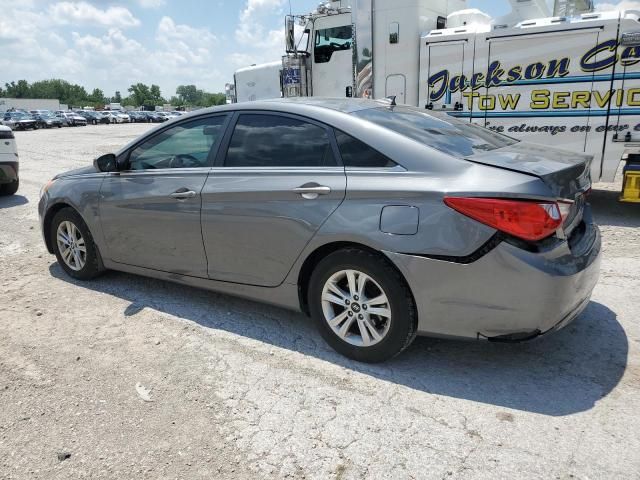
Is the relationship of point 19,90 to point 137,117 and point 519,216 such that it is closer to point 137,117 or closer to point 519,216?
point 137,117

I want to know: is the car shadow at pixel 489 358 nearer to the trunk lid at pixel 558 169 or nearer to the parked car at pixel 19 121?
the trunk lid at pixel 558 169

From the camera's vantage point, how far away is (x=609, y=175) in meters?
7.16

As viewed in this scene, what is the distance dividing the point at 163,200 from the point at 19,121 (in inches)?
1834

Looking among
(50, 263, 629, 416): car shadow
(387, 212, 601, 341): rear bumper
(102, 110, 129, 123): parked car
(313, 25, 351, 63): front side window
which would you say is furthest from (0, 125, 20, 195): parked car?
(102, 110, 129, 123): parked car

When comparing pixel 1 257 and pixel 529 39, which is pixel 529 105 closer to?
pixel 529 39

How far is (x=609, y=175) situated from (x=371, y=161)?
17.6 ft

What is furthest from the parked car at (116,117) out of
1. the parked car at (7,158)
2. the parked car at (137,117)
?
the parked car at (7,158)

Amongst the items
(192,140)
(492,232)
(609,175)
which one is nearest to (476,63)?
(609,175)

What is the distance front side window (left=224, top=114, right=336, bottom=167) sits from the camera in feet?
11.2

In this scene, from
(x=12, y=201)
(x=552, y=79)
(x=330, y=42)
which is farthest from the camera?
(x=330, y=42)

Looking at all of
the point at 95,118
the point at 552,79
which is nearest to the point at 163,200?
the point at 552,79

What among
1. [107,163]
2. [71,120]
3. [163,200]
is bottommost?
[71,120]

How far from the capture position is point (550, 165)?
120 inches

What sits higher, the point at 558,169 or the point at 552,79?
the point at 552,79
